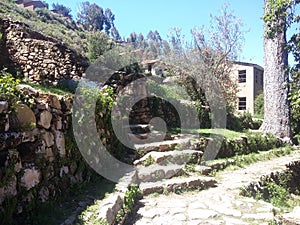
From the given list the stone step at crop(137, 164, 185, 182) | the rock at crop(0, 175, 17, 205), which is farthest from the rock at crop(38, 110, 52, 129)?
the stone step at crop(137, 164, 185, 182)

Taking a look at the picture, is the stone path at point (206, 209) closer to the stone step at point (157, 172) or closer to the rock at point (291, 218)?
the rock at point (291, 218)

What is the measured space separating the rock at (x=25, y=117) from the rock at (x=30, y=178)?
45cm

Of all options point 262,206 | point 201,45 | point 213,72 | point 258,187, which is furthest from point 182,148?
point 201,45

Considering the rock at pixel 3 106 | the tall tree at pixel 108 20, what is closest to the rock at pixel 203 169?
the rock at pixel 3 106

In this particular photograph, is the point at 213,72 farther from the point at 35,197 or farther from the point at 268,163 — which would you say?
the point at 35,197

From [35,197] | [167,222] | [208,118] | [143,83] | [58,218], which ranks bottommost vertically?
[167,222]

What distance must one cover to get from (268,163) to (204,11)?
7604mm

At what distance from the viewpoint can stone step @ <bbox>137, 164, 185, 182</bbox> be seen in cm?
535

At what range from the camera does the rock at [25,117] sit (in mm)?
2921

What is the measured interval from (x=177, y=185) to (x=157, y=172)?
497 millimetres

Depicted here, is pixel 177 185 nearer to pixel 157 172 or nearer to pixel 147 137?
pixel 157 172

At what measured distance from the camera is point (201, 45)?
12.0m

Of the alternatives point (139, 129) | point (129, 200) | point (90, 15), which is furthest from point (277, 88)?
point (90, 15)

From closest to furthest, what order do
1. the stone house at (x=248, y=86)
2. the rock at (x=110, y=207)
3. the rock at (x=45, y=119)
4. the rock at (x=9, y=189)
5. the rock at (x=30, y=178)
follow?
the rock at (x=9, y=189), the rock at (x=30, y=178), the rock at (x=110, y=207), the rock at (x=45, y=119), the stone house at (x=248, y=86)
